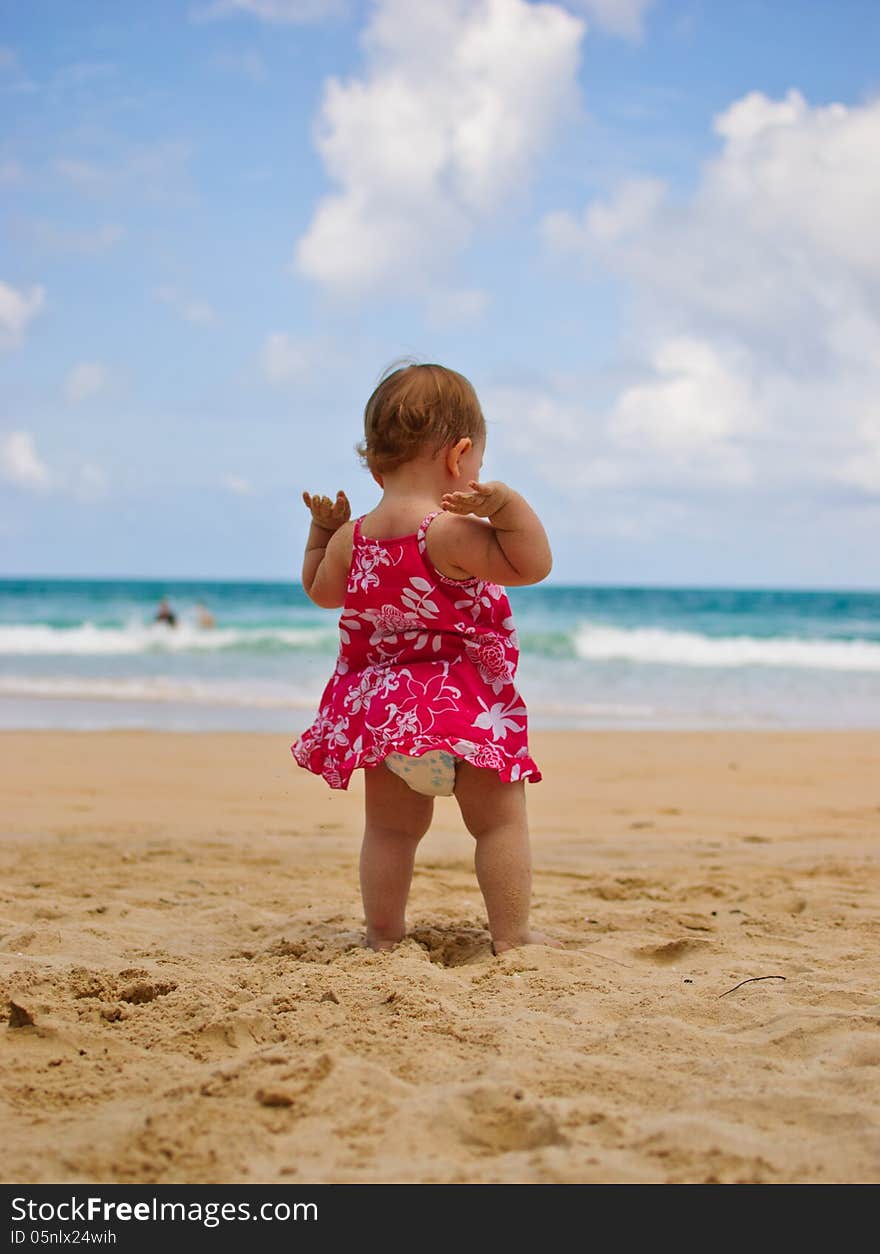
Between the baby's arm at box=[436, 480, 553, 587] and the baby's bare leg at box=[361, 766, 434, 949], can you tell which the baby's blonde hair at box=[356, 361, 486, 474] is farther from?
the baby's bare leg at box=[361, 766, 434, 949]

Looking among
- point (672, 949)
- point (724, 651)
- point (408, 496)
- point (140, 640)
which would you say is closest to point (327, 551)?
point (408, 496)

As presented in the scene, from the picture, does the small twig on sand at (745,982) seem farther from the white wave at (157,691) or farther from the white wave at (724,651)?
the white wave at (724,651)

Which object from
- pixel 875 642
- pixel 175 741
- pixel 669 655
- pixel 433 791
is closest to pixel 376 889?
pixel 433 791

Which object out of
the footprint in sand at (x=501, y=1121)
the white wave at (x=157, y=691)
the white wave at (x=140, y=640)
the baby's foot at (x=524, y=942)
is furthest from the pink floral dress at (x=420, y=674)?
the white wave at (x=140, y=640)

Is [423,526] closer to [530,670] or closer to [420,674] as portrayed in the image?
[420,674]

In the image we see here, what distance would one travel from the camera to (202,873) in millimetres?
4266

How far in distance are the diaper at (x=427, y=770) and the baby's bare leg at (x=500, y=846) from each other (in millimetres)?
39

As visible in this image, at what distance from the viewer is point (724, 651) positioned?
800 inches

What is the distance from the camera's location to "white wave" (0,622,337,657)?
63.4 feet

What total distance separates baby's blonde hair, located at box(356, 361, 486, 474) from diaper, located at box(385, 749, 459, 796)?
0.79m

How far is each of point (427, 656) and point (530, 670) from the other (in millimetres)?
13333

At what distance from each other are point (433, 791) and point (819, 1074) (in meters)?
1.16

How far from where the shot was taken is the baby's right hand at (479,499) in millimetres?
2625
